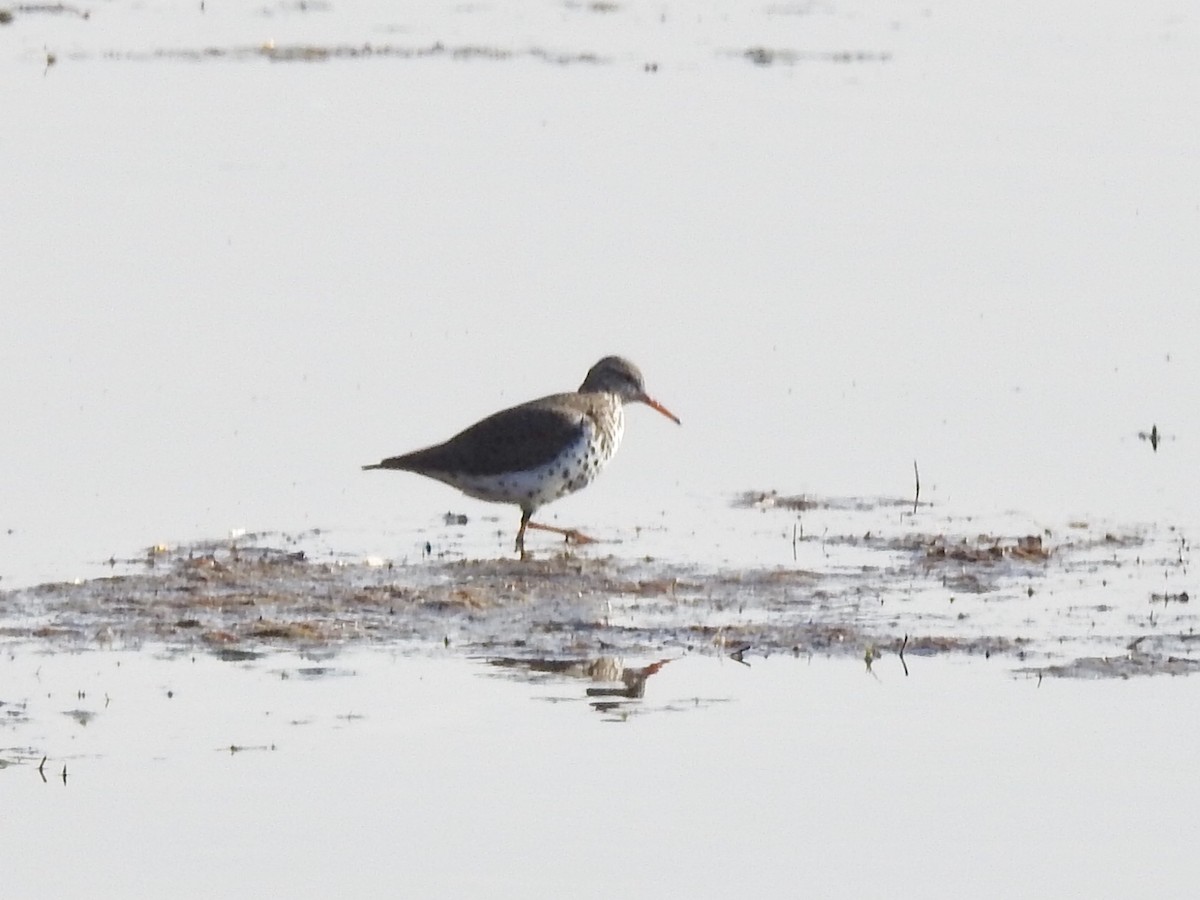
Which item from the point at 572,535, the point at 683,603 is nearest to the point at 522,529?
the point at 572,535

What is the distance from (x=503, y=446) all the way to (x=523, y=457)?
4.2 inches

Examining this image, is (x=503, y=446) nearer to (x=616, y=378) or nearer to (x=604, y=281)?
(x=616, y=378)

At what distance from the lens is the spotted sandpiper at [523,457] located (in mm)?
12984

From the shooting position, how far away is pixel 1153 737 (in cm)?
927

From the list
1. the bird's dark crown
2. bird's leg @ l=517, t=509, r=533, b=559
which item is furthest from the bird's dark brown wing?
the bird's dark crown

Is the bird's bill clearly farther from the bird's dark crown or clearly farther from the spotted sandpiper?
the spotted sandpiper

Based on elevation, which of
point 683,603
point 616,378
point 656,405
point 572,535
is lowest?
point 683,603

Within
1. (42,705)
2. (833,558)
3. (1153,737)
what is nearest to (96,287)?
(833,558)

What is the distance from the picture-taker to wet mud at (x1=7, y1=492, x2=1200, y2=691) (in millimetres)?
10492

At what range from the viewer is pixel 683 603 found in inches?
446

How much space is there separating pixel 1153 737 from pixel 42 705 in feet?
12.1

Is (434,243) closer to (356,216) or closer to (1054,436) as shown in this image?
(356,216)

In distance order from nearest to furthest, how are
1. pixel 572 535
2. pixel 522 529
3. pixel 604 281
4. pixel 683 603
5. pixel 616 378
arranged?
pixel 683 603 → pixel 572 535 → pixel 522 529 → pixel 616 378 → pixel 604 281

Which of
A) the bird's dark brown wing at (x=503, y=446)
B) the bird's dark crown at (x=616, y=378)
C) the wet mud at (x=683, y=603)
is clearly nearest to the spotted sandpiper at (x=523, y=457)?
the bird's dark brown wing at (x=503, y=446)
